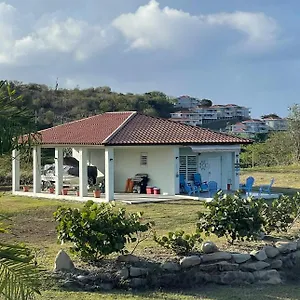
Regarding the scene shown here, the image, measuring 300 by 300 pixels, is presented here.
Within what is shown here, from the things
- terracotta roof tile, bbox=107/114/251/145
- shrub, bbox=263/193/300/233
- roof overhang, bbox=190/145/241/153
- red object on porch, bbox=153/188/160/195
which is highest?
terracotta roof tile, bbox=107/114/251/145

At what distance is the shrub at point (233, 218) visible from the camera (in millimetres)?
12383

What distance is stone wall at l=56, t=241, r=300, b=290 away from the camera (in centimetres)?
1022

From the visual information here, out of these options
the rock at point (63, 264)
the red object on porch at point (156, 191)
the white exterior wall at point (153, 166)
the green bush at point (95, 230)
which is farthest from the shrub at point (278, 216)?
the red object on porch at point (156, 191)

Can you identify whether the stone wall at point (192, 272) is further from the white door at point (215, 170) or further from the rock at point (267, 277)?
the white door at point (215, 170)

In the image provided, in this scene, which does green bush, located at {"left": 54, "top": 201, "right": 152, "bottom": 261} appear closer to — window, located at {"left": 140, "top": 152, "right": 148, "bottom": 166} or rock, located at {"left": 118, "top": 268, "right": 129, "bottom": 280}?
rock, located at {"left": 118, "top": 268, "right": 129, "bottom": 280}

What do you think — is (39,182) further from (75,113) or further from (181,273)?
(75,113)

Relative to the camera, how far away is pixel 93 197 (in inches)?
1109

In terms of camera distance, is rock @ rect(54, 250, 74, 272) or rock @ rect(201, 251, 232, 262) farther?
rock @ rect(201, 251, 232, 262)

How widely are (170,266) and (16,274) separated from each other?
652 cm

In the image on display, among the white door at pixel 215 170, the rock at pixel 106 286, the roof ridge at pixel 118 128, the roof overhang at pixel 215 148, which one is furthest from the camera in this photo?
the white door at pixel 215 170

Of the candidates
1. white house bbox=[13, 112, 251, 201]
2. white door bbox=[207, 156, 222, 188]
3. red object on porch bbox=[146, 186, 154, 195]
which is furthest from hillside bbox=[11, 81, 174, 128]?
red object on porch bbox=[146, 186, 154, 195]

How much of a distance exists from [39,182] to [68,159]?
1127 cm

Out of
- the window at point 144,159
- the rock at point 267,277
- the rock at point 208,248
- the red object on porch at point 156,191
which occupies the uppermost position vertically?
the window at point 144,159

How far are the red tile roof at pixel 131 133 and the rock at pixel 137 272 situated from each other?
54.4ft
